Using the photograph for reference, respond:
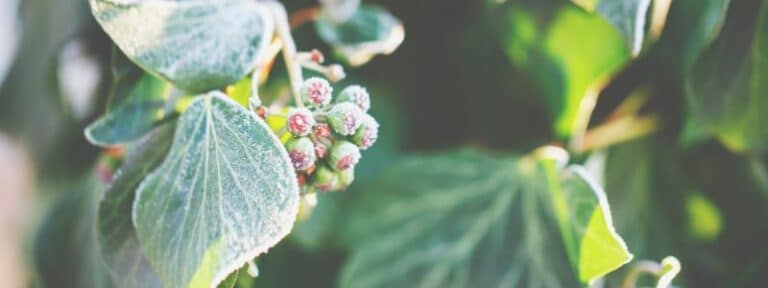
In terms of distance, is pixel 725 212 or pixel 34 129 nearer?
pixel 725 212

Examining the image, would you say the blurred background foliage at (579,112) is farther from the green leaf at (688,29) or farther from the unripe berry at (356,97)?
the unripe berry at (356,97)

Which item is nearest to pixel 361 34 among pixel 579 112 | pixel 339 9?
pixel 339 9

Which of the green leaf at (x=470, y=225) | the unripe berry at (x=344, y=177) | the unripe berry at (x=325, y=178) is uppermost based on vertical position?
the unripe berry at (x=325, y=178)

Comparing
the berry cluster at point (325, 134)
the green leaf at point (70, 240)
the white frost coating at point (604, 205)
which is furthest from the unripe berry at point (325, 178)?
the green leaf at point (70, 240)

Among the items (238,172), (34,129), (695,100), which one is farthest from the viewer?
(34,129)

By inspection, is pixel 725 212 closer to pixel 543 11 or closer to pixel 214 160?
pixel 543 11

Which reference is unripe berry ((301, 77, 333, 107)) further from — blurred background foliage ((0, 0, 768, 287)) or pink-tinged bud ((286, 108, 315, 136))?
blurred background foliage ((0, 0, 768, 287))

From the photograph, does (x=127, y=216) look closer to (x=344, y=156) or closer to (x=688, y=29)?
(x=344, y=156)

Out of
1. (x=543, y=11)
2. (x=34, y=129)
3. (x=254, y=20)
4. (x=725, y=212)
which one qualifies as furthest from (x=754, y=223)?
(x=34, y=129)
